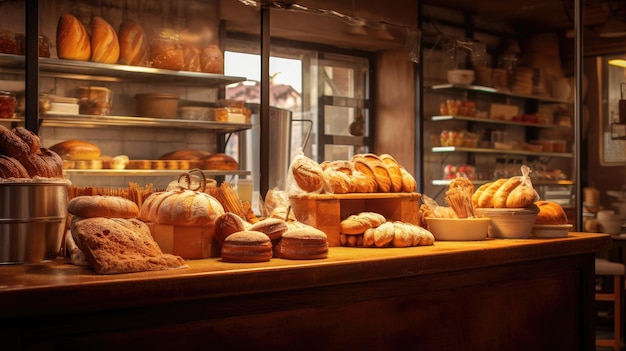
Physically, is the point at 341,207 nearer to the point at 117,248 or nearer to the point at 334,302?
the point at 334,302

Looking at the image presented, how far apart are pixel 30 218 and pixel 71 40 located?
111 inches

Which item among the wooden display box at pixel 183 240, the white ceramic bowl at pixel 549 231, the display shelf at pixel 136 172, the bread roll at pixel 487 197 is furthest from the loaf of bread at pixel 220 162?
the wooden display box at pixel 183 240

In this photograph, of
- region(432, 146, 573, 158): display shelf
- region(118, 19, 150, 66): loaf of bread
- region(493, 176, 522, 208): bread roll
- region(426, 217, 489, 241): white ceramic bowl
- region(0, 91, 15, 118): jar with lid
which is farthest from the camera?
region(432, 146, 573, 158): display shelf

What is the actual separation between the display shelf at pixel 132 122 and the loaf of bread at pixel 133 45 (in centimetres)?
38

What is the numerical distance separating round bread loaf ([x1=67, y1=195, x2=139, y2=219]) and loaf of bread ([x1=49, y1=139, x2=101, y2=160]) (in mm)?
2506

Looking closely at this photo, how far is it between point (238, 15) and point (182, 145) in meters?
1.08

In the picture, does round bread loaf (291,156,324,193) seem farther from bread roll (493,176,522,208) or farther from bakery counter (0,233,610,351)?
bread roll (493,176,522,208)

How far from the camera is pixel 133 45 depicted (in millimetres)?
4445

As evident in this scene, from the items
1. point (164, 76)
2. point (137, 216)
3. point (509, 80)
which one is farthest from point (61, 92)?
point (509, 80)

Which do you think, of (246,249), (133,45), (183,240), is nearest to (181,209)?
(183,240)

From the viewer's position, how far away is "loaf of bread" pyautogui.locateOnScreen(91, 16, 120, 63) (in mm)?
4270

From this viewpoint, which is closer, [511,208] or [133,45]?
[511,208]

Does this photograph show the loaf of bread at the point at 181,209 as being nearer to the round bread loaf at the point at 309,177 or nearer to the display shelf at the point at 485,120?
the round bread loaf at the point at 309,177

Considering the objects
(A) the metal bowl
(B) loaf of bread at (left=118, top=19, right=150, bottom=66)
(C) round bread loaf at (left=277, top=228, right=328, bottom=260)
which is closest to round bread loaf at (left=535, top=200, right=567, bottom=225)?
(C) round bread loaf at (left=277, top=228, right=328, bottom=260)
